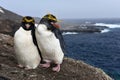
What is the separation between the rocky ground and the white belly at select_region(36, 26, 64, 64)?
1.74 ft

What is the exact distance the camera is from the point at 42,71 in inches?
475

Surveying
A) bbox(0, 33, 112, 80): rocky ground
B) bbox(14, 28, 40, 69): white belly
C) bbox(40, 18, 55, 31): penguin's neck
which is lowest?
bbox(0, 33, 112, 80): rocky ground

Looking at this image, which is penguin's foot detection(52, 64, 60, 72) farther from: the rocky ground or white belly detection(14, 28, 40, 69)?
white belly detection(14, 28, 40, 69)

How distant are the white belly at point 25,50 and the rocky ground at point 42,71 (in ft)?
0.85

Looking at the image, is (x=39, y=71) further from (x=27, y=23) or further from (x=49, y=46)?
(x=27, y=23)

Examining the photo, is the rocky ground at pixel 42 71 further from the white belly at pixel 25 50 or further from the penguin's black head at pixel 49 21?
the penguin's black head at pixel 49 21

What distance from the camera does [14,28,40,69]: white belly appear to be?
1127cm

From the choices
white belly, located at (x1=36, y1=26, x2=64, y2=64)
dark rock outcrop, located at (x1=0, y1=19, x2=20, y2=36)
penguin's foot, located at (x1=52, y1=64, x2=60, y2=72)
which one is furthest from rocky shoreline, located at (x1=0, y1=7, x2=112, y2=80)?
dark rock outcrop, located at (x1=0, y1=19, x2=20, y2=36)

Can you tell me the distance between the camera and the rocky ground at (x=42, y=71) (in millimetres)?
11458

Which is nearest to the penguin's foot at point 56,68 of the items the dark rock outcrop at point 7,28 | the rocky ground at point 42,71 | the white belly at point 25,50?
the rocky ground at point 42,71

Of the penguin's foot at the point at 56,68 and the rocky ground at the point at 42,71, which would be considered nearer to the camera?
the rocky ground at the point at 42,71

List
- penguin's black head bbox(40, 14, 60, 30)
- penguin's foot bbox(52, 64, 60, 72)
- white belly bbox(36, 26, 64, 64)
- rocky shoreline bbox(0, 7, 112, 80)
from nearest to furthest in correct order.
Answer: white belly bbox(36, 26, 64, 64)
penguin's black head bbox(40, 14, 60, 30)
rocky shoreline bbox(0, 7, 112, 80)
penguin's foot bbox(52, 64, 60, 72)

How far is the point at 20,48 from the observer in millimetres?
11445

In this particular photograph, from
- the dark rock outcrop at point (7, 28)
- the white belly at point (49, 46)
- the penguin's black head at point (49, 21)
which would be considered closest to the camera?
the white belly at point (49, 46)
